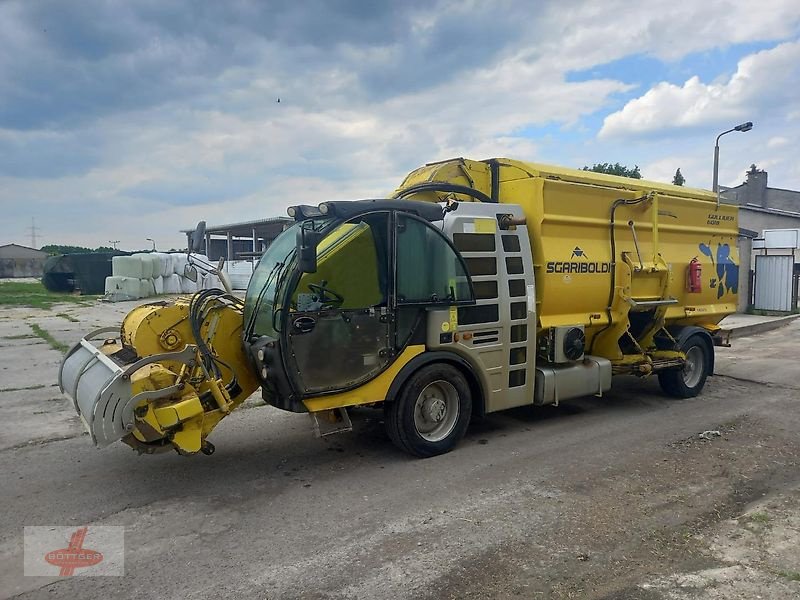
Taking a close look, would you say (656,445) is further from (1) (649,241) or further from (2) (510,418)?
(1) (649,241)

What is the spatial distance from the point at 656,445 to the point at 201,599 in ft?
15.9

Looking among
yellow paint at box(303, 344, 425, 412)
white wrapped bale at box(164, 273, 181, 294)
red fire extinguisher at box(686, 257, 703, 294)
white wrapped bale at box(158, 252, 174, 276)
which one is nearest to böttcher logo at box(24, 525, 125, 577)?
yellow paint at box(303, 344, 425, 412)

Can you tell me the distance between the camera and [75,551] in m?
4.15

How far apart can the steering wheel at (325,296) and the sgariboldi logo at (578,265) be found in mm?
2673

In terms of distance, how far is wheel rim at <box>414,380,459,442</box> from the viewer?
6.04m

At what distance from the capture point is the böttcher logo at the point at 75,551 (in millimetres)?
3908

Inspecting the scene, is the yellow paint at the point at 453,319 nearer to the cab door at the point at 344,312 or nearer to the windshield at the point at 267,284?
the cab door at the point at 344,312

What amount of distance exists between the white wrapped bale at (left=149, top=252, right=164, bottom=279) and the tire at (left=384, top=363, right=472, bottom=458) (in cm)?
2575

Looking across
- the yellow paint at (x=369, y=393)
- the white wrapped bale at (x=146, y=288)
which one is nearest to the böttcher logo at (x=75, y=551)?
the yellow paint at (x=369, y=393)

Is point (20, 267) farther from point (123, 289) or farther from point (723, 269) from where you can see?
point (723, 269)

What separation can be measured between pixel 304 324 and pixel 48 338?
12476 mm

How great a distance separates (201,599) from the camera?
3.55m

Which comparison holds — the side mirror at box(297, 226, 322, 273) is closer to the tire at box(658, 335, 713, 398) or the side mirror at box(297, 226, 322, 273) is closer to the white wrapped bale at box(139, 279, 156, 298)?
the tire at box(658, 335, 713, 398)

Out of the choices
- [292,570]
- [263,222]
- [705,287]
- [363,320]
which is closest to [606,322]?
[705,287]
